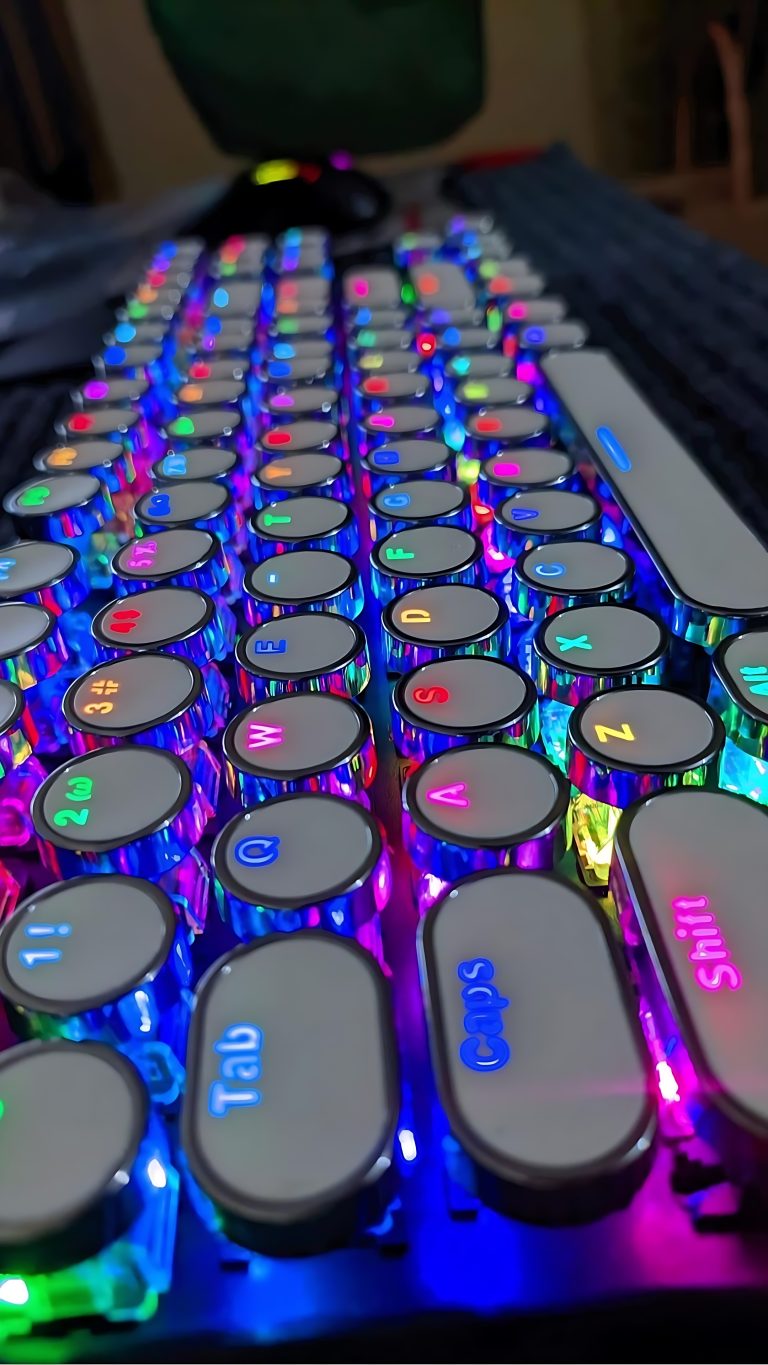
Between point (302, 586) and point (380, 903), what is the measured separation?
179 mm

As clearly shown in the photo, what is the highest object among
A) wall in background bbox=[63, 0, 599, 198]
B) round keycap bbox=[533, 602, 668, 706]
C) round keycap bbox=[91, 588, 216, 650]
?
wall in background bbox=[63, 0, 599, 198]

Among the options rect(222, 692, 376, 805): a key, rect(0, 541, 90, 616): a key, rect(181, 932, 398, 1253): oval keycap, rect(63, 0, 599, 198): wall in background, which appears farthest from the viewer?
rect(63, 0, 599, 198): wall in background

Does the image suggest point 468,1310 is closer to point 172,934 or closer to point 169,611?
point 172,934

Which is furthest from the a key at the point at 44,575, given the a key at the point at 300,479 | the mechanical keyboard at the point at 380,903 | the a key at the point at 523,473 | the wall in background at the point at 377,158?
the wall in background at the point at 377,158

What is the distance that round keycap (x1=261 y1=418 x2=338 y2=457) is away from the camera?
0.54 meters

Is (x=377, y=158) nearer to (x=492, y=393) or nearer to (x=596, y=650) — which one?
(x=492, y=393)

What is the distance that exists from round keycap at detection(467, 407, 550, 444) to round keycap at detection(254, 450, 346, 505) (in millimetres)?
79

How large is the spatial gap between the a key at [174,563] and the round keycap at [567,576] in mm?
140

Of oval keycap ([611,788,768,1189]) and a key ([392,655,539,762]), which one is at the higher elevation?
a key ([392,655,539,762])

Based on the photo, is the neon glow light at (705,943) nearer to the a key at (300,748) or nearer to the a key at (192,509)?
the a key at (300,748)

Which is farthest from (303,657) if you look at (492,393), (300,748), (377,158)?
(377,158)

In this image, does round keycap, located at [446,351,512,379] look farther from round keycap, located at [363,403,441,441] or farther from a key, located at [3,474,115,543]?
a key, located at [3,474,115,543]

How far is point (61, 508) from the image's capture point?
1.58 feet

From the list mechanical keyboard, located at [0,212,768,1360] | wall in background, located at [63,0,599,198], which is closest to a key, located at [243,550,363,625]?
mechanical keyboard, located at [0,212,768,1360]
